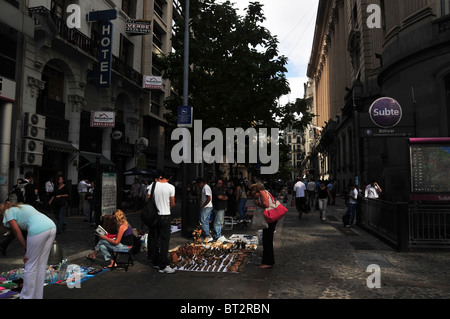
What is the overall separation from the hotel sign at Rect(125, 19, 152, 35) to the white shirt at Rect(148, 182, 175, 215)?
21.2m

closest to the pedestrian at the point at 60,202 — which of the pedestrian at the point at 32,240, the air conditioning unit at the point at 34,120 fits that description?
the pedestrian at the point at 32,240

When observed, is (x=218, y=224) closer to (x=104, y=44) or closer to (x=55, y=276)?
(x=55, y=276)

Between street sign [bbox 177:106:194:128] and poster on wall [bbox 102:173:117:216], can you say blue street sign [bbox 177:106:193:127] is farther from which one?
poster on wall [bbox 102:173:117:216]

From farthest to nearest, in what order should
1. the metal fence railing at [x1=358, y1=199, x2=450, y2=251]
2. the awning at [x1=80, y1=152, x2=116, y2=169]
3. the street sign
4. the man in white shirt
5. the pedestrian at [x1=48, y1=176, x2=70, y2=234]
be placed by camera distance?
the awning at [x1=80, y1=152, x2=116, y2=169], the street sign, the pedestrian at [x1=48, y1=176, x2=70, y2=234], the man in white shirt, the metal fence railing at [x1=358, y1=199, x2=450, y2=251]

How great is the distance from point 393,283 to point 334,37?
43677 millimetres

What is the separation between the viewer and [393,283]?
5488mm

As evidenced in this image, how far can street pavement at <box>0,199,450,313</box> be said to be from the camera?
492cm

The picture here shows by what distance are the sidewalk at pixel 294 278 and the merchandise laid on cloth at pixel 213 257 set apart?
233 mm

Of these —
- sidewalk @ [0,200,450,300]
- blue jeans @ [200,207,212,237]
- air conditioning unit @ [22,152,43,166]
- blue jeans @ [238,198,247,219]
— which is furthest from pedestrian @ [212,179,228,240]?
air conditioning unit @ [22,152,43,166]

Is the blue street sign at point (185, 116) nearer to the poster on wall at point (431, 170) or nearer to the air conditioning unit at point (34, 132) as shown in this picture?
the poster on wall at point (431, 170)

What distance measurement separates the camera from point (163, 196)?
655 cm
